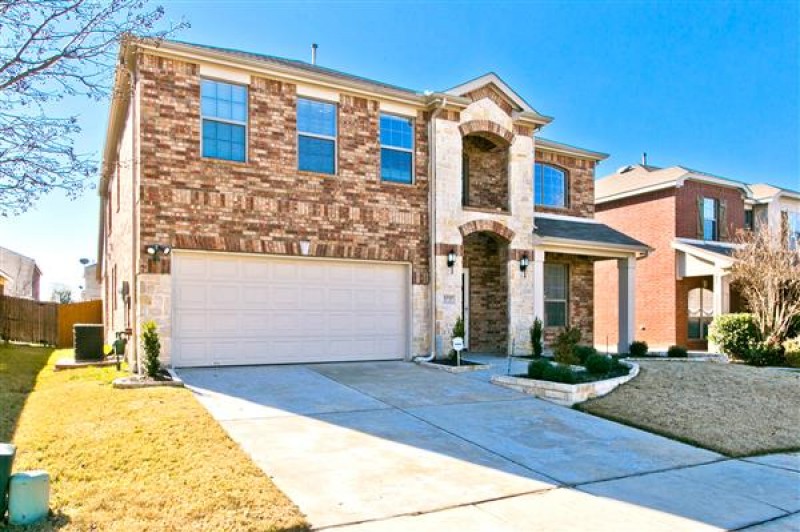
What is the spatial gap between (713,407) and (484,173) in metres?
8.60

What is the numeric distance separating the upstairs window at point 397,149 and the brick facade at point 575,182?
5323mm

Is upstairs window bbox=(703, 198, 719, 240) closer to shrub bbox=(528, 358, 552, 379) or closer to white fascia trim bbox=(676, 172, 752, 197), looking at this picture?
white fascia trim bbox=(676, 172, 752, 197)

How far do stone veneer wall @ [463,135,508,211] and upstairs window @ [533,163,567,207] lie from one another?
2020 millimetres

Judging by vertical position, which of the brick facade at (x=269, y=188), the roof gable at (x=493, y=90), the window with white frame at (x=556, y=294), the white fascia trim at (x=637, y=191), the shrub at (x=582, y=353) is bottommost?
the shrub at (x=582, y=353)

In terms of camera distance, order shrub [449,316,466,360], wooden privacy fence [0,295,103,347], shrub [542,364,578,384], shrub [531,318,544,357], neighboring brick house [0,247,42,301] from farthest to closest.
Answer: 1. neighboring brick house [0,247,42,301]
2. wooden privacy fence [0,295,103,347]
3. shrub [531,318,544,357]
4. shrub [449,316,466,360]
5. shrub [542,364,578,384]

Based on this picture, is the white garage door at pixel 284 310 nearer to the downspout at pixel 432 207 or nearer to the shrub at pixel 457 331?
the downspout at pixel 432 207

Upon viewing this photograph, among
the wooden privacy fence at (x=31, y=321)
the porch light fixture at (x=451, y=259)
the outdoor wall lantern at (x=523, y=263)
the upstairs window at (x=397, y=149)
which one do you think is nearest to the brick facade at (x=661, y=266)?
the outdoor wall lantern at (x=523, y=263)

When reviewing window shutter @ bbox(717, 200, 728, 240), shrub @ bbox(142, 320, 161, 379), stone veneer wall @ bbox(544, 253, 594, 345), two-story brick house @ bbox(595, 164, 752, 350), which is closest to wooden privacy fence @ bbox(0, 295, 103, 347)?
shrub @ bbox(142, 320, 161, 379)

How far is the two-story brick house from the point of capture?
20.6m

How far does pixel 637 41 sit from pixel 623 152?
36.7 ft

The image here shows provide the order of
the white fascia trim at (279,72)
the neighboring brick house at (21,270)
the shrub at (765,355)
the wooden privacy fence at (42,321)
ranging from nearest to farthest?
1. the white fascia trim at (279,72)
2. the shrub at (765,355)
3. the wooden privacy fence at (42,321)
4. the neighboring brick house at (21,270)

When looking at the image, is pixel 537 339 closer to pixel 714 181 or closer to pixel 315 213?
pixel 315 213

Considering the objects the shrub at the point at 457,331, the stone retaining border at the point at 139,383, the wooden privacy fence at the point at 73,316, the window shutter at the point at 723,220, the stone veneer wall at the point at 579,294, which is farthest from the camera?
the window shutter at the point at 723,220

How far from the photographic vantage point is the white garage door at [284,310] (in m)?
11.0
